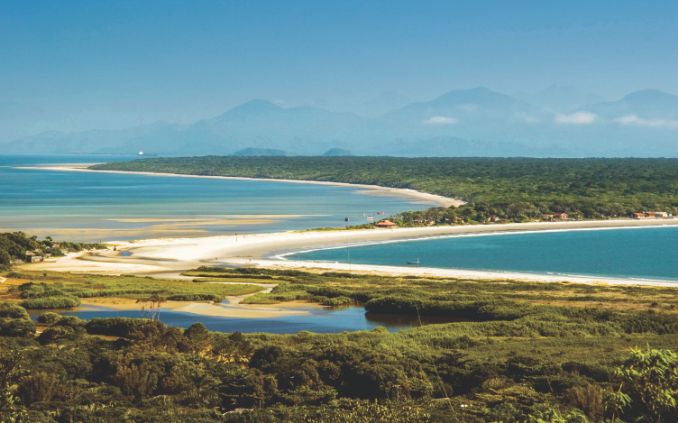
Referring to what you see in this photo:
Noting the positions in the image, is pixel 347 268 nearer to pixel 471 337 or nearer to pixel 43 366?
pixel 471 337

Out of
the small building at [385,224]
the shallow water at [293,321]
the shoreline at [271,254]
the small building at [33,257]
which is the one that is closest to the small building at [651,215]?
the shoreline at [271,254]

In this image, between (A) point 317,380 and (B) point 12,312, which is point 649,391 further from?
(B) point 12,312

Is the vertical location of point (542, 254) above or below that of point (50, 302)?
below

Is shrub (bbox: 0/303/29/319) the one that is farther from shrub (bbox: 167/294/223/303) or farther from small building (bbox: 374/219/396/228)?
small building (bbox: 374/219/396/228)

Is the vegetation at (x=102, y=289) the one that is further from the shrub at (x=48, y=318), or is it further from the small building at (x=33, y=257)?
the small building at (x=33, y=257)

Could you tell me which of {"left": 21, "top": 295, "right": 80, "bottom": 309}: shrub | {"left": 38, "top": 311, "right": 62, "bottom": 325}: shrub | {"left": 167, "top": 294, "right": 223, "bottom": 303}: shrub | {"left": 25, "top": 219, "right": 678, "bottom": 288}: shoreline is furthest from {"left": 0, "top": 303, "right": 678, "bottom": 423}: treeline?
{"left": 25, "top": 219, "right": 678, "bottom": 288}: shoreline

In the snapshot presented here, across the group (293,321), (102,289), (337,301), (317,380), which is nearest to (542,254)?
(337,301)
